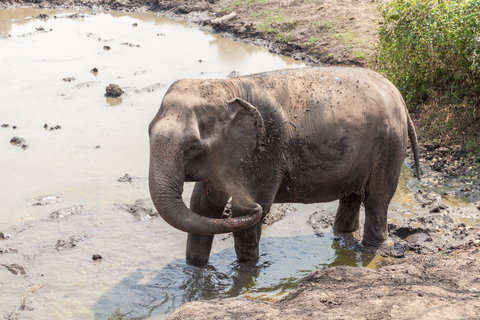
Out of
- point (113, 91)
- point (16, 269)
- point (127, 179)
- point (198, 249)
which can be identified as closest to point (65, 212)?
point (127, 179)

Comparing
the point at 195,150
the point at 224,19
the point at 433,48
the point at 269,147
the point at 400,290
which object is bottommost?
the point at 400,290

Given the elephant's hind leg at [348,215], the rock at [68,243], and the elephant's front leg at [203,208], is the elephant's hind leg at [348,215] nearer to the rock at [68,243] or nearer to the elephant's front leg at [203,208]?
the elephant's front leg at [203,208]

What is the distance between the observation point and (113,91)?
44.9 ft

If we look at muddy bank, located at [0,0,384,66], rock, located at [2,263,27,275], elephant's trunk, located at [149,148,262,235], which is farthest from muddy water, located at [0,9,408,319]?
muddy bank, located at [0,0,384,66]

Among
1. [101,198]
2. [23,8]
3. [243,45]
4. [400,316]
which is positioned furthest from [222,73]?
[23,8]

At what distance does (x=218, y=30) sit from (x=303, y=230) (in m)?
16.2

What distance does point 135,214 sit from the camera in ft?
25.9

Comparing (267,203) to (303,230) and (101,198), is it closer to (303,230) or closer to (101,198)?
(303,230)

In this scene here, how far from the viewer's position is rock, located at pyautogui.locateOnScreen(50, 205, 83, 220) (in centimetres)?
782

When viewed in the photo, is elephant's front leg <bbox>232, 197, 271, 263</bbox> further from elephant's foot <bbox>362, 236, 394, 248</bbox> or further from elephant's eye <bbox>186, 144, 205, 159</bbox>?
elephant's foot <bbox>362, 236, 394, 248</bbox>

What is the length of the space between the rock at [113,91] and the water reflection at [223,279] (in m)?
7.77

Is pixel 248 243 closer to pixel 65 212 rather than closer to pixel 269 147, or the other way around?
pixel 269 147

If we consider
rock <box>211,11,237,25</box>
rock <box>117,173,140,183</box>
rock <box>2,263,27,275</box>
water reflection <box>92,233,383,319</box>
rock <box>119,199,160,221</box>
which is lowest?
water reflection <box>92,233,383,319</box>

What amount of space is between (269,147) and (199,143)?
3.11 feet
